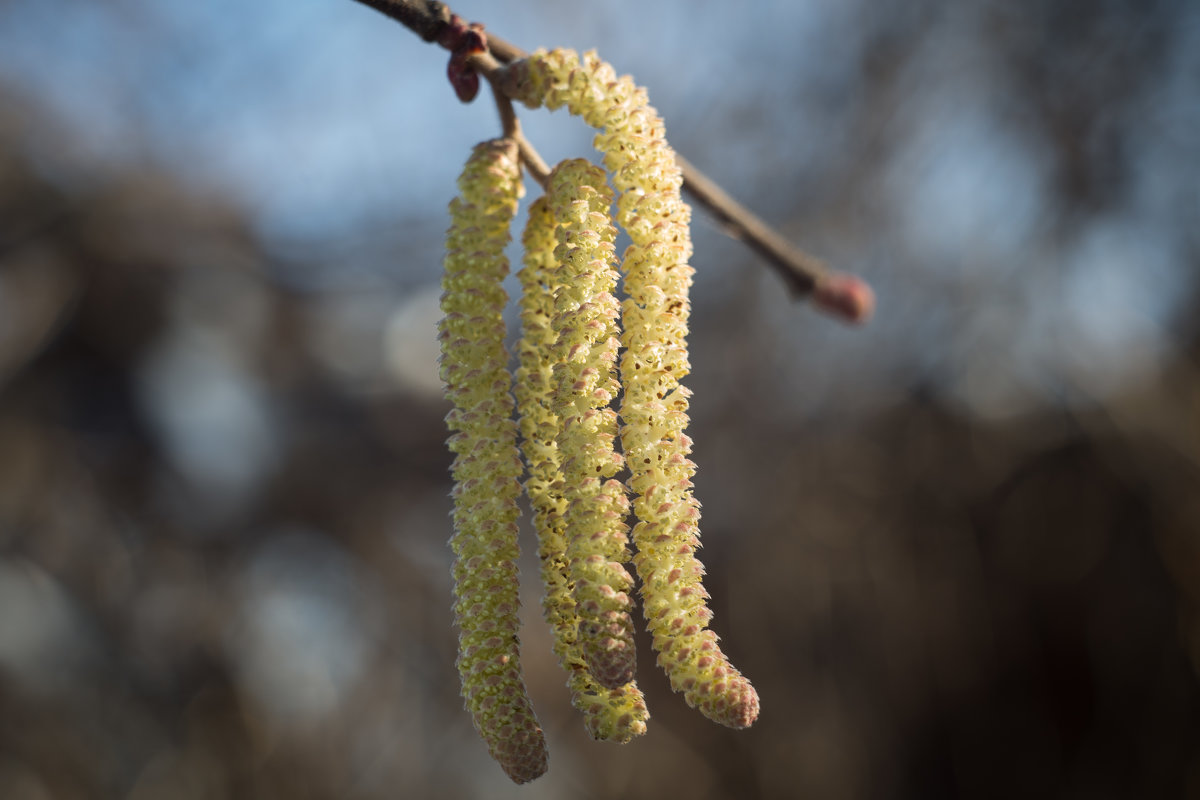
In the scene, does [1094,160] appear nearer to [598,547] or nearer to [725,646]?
[725,646]

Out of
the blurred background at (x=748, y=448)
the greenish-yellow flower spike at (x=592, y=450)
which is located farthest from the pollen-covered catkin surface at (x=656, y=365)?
the blurred background at (x=748, y=448)

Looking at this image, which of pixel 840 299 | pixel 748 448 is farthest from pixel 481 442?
pixel 748 448

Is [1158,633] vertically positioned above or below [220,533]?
above

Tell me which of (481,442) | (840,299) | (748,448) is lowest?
(481,442)

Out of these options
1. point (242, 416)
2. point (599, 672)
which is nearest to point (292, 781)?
point (242, 416)

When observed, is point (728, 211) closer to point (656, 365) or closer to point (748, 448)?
point (656, 365)
